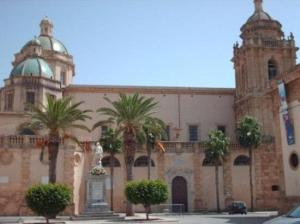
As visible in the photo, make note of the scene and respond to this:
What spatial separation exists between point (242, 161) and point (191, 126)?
29.7ft

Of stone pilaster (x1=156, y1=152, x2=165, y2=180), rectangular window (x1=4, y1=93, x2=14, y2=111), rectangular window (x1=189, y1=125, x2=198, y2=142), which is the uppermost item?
rectangular window (x1=4, y1=93, x2=14, y2=111)

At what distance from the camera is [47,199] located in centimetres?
2542

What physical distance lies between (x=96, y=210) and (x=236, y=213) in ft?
46.1

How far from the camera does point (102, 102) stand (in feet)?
171

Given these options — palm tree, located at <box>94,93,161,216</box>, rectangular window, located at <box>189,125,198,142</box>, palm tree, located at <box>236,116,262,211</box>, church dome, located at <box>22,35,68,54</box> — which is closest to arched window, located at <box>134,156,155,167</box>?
palm tree, located at <box>236,116,262,211</box>

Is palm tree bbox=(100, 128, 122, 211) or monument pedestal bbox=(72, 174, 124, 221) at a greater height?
palm tree bbox=(100, 128, 122, 211)

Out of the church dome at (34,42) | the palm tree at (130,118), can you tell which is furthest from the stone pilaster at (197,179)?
the church dome at (34,42)

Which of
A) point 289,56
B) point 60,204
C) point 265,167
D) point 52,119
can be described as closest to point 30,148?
point 52,119

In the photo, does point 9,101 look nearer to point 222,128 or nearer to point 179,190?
point 179,190

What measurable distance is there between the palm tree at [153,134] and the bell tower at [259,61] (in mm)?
12345

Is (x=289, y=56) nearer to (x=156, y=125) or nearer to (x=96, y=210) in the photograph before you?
(x=156, y=125)

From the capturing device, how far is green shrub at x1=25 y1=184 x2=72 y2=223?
25422 millimetres

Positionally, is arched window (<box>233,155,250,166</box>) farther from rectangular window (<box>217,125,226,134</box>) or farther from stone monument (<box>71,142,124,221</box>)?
stone monument (<box>71,142,124,221</box>)

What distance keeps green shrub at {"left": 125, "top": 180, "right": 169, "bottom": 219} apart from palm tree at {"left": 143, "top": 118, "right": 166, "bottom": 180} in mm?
8187
